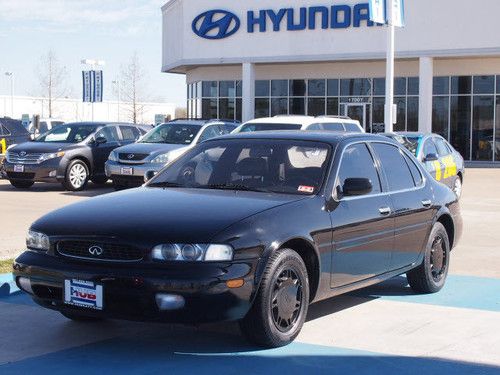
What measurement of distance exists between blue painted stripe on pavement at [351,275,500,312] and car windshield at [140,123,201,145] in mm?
10748

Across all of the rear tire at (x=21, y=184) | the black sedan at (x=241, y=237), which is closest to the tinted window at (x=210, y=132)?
the rear tire at (x=21, y=184)

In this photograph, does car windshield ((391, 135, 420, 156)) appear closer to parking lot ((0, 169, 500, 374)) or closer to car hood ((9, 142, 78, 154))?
car hood ((9, 142, 78, 154))

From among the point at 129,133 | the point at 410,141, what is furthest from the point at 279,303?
the point at 129,133

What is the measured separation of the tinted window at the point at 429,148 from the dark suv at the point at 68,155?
7617 millimetres

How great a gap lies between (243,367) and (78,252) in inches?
53.9

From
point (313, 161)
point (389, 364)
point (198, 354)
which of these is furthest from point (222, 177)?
point (389, 364)

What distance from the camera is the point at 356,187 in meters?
6.66

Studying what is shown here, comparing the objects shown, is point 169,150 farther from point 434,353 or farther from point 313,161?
point 434,353

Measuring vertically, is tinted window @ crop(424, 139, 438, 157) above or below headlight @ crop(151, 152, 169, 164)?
above

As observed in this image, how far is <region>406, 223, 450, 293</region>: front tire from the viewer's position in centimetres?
798

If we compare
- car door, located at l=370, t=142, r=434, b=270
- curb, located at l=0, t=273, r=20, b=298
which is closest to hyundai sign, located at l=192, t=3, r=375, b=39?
car door, located at l=370, t=142, r=434, b=270

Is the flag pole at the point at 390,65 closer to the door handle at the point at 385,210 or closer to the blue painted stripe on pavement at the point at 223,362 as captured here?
the door handle at the point at 385,210

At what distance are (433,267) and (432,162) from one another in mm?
8743

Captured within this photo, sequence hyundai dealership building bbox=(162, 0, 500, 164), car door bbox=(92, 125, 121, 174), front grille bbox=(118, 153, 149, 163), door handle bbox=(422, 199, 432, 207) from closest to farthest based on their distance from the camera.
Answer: door handle bbox=(422, 199, 432, 207), front grille bbox=(118, 153, 149, 163), car door bbox=(92, 125, 121, 174), hyundai dealership building bbox=(162, 0, 500, 164)
